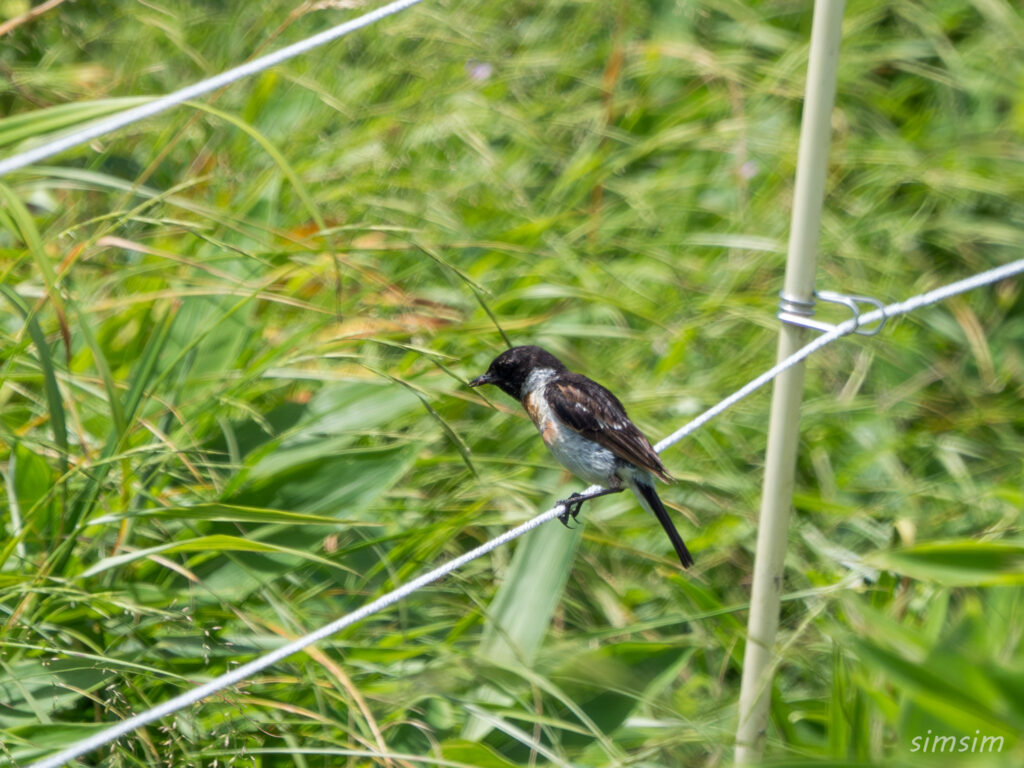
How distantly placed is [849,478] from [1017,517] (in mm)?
1010

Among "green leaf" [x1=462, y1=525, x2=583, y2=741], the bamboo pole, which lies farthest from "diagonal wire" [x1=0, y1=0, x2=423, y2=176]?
"green leaf" [x1=462, y1=525, x2=583, y2=741]

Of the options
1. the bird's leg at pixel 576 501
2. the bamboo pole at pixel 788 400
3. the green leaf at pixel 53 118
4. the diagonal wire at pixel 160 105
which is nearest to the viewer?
the diagonal wire at pixel 160 105

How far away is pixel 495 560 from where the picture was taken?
3002 mm

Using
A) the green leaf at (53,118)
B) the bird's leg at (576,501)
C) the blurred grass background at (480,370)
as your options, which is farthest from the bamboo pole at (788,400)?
the green leaf at (53,118)

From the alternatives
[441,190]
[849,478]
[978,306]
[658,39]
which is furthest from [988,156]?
[441,190]

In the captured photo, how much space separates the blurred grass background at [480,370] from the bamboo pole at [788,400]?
0.34ft

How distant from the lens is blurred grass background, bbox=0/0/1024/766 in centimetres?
218

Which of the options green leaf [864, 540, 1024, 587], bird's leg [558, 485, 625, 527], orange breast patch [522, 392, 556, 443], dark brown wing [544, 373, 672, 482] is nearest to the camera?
green leaf [864, 540, 1024, 587]

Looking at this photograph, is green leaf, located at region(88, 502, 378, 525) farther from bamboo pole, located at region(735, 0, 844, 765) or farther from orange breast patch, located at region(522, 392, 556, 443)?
bamboo pole, located at region(735, 0, 844, 765)

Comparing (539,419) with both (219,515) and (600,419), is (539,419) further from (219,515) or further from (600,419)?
(219,515)

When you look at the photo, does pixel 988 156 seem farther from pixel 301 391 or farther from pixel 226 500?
pixel 226 500

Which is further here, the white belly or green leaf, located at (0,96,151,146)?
the white belly

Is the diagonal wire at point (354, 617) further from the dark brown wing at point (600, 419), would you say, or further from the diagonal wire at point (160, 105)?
the diagonal wire at point (160, 105)

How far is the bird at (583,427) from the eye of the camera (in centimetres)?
249
